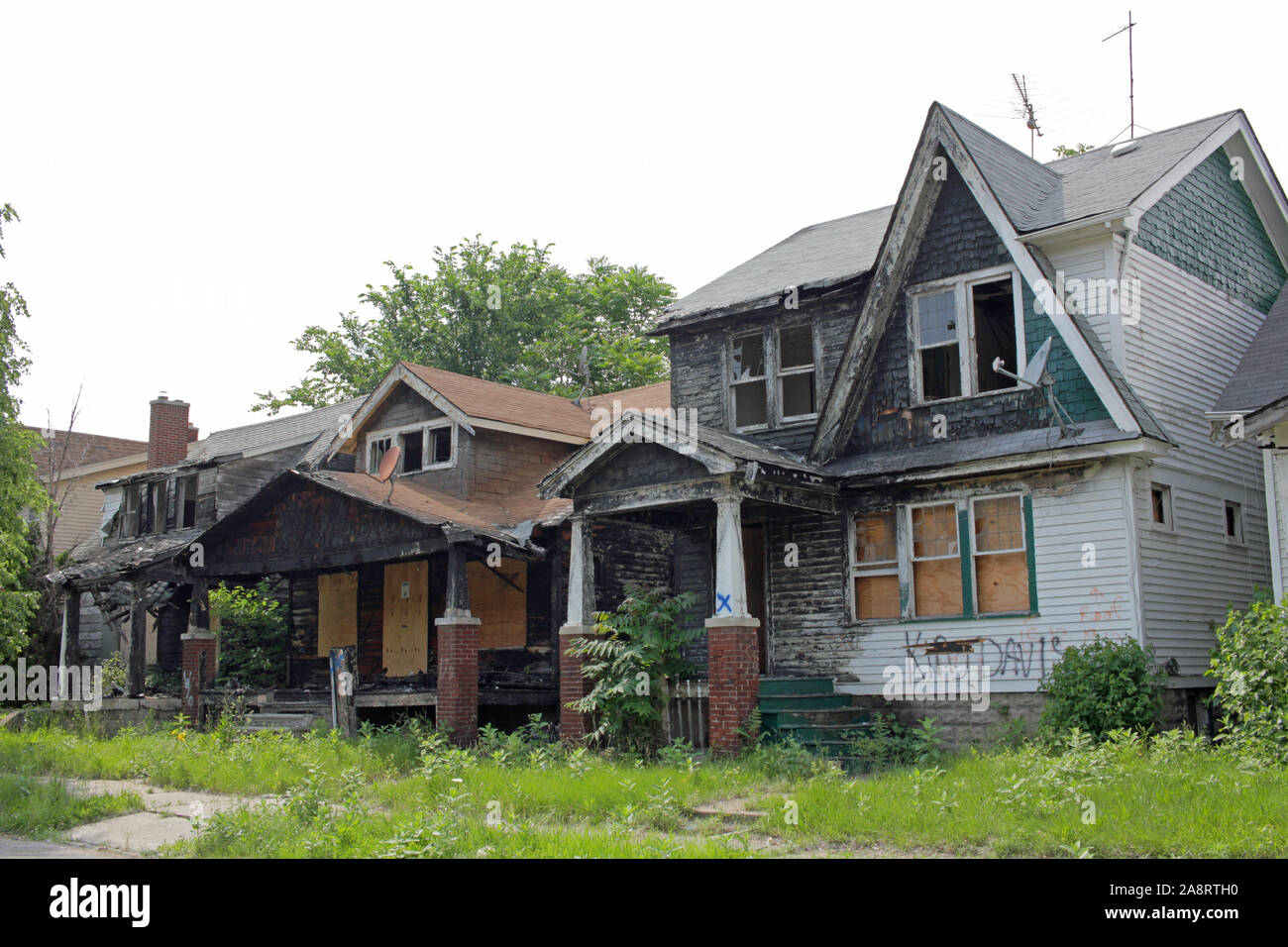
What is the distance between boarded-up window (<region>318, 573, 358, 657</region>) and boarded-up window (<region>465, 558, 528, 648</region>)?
12.2 ft

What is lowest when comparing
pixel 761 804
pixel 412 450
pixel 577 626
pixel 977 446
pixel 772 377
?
pixel 761 804

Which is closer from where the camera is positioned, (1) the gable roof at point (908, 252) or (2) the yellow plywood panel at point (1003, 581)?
(2) the yellow plywood panel at point (1003, 581)

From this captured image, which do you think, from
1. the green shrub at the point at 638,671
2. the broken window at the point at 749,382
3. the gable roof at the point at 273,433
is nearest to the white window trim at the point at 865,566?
the broken window at the point at 749,382

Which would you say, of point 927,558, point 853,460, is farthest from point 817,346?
point 927,558

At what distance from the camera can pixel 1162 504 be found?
15.2 meters

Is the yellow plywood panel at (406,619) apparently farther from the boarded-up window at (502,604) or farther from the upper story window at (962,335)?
the upper story window at (962,335)

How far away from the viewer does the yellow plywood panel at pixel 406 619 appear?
74.5 feet

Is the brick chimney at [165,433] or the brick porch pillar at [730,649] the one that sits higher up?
the brick chimney at [165,433]

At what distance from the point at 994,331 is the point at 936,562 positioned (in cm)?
328

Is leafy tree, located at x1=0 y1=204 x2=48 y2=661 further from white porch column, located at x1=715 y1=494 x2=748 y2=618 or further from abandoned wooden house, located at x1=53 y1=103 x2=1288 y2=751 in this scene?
white porch column, located at x1=715 y1=494 x2=748 y2=618

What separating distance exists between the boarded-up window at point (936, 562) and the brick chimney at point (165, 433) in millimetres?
24099

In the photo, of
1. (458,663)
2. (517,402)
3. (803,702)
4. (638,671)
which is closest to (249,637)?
(517,402)

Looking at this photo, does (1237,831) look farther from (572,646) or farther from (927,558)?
(572,646)

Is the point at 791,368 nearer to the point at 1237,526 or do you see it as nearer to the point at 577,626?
the point at 577,626
